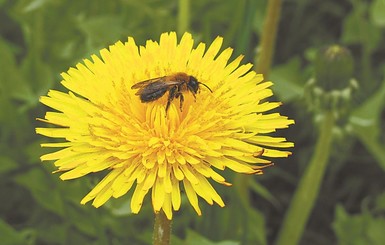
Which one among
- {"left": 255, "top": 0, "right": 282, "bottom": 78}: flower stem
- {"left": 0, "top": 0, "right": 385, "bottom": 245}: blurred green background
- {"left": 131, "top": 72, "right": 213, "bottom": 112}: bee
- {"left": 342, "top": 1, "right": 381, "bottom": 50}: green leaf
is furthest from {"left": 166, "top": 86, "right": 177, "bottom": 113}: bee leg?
{"left": 342, "top": 1, "right": 381, "bottom": 50}: green leaf

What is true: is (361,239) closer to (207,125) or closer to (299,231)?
→ (299,231)

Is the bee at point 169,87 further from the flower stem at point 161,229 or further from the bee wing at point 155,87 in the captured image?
the flower stem at point 161,229

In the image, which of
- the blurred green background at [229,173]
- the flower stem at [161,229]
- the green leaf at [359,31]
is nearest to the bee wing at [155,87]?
the flower stem at [161,229]

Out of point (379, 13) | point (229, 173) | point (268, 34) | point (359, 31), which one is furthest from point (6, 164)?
point (359, 31)

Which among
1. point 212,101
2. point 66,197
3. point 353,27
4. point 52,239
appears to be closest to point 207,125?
point 212,101

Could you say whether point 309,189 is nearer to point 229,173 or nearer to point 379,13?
point 229,173

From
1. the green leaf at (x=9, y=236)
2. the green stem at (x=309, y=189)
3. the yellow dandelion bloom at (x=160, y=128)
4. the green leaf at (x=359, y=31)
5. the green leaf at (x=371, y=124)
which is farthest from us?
the green leaf at (x=359, y=31)
